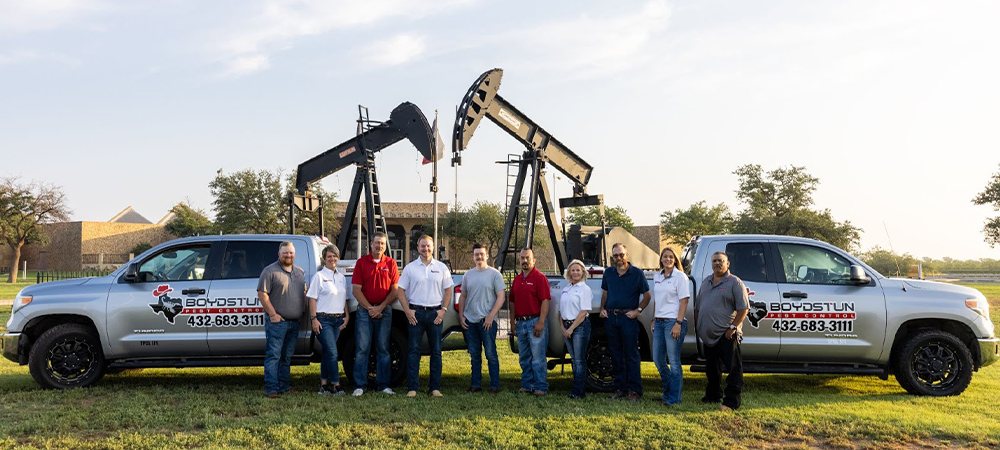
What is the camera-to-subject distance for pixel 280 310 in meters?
8.40

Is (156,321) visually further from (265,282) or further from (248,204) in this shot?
(248,204)

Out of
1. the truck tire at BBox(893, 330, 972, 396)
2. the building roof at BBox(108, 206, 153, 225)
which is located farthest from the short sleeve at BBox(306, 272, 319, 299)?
the building roof at BBox(108, 206, 153, 225)

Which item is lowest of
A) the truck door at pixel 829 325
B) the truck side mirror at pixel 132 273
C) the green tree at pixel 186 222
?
the truck door at pixel 829 325

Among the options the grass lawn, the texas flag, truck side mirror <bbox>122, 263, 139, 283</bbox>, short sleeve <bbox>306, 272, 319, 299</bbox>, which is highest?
the texas flag

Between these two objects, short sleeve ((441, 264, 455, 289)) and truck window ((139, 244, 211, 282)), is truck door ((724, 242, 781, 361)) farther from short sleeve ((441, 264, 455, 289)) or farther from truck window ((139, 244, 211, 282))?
truck window ((139, 244, 211, 282))

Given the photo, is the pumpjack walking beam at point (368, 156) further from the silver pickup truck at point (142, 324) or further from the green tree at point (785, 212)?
the green tree at point (785, 212)

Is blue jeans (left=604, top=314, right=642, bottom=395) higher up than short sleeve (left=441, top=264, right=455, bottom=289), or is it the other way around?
short sleeve (left=441, top=264, right=455, bottom=289)

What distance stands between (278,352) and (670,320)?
4.35 m

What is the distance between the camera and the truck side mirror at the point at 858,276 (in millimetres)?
8625

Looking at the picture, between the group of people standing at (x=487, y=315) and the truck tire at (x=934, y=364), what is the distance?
7.57ft

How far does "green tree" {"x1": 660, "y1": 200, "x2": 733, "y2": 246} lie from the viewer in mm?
63375

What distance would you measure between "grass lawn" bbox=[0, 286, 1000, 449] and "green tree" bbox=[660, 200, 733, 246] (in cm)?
5488

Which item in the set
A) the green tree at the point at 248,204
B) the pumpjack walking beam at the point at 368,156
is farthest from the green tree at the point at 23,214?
the pumpjack walking beam at the point at 368,156

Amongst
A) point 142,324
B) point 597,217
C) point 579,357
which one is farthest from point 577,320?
point 597,217
